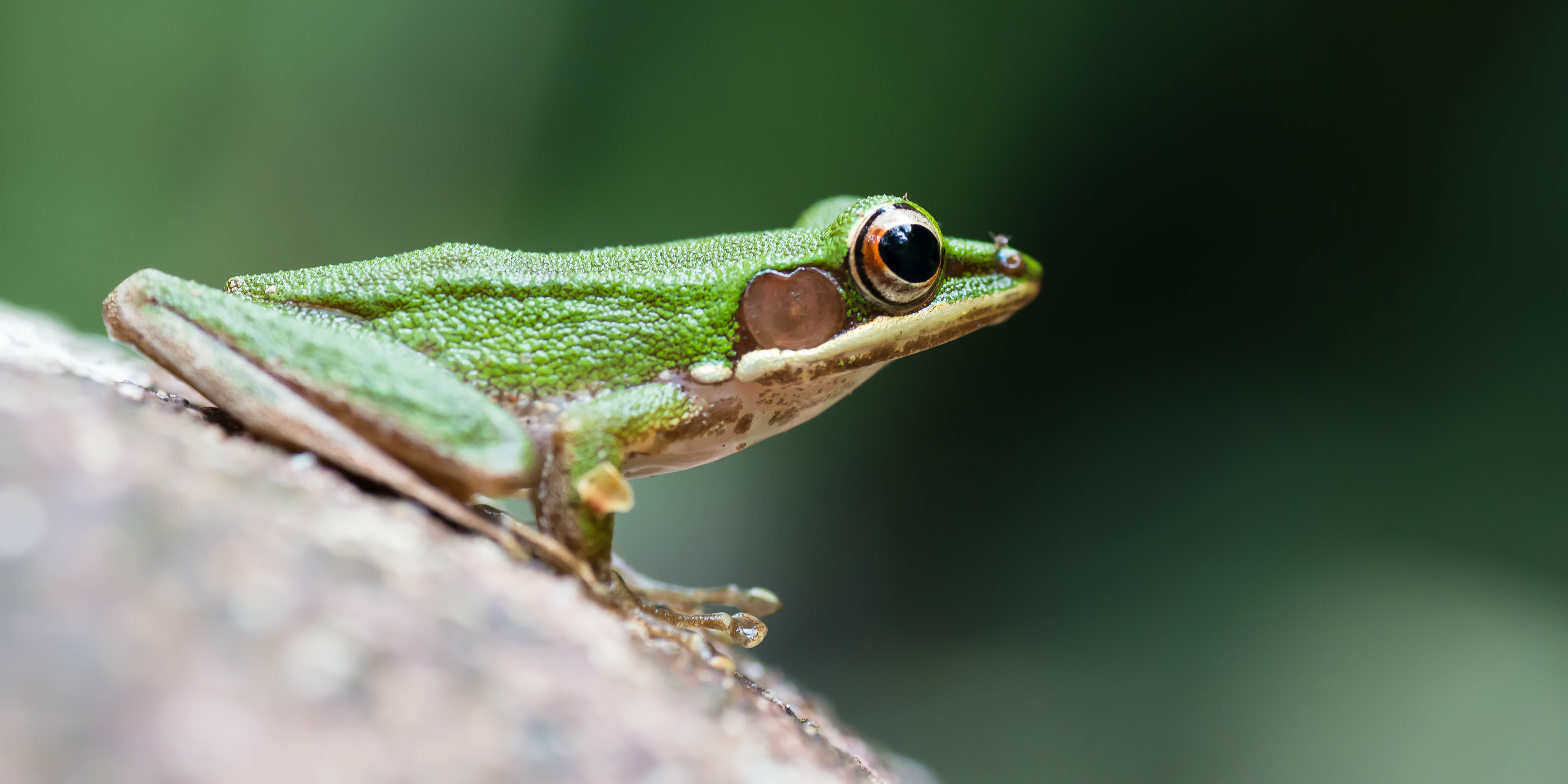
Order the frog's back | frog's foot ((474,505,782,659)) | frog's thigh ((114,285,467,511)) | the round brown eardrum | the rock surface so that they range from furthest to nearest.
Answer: the round brown eardrum
the frog's back
frog's foot ((474,505,782,659))
frog's thigh ((114,285,467,511))
the rock surface

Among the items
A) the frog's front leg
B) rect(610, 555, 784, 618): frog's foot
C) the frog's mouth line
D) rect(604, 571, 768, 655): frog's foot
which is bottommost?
rect(610, 555, 784, 618): frog's foot

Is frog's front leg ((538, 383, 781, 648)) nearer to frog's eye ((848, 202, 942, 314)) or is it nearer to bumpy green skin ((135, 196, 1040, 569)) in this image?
bumpy green skin ((135, 196, 1040, 569))

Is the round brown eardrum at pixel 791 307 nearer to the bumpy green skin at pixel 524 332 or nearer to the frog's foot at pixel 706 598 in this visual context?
the bumpy green skin at pixel 524 332

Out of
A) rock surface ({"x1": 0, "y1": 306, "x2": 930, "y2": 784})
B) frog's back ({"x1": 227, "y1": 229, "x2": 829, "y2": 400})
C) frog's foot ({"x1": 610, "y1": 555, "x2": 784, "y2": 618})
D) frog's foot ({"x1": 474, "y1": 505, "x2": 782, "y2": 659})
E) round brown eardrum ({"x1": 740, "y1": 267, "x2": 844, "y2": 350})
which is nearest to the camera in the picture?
rock surface ({"x1": 0, "y1": 306, "x2": 930, "y2": 784})

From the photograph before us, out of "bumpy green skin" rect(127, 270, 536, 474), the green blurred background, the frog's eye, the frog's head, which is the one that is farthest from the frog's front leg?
the green blurred background

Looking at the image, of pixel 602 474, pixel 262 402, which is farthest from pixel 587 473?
pixel 262 402

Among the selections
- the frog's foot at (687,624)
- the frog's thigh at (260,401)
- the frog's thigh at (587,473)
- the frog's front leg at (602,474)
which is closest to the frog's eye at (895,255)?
the frog's front leg at (602,474)

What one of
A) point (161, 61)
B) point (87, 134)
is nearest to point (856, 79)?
point (161, 61)
